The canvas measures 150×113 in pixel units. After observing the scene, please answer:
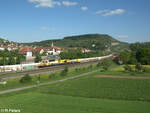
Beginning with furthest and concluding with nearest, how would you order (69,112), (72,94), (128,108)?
(72,94) < (128,108) < (69,112)

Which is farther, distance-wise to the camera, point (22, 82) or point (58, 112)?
point (22, 82)

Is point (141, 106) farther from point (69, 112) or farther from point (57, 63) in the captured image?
point (57, 63)

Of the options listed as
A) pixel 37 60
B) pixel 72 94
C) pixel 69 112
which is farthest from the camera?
pixel 37 60

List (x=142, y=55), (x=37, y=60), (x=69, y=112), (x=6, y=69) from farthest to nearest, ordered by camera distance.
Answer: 1. (x=142, y=55)
2. (x=37, y=60)
3. (x=6, y=69)
4. (x=69, y=112)

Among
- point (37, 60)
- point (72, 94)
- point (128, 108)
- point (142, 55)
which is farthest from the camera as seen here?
point (142, 55)

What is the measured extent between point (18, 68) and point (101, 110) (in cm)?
4301

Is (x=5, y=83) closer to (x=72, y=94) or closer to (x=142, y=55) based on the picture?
(x=72, y=94)

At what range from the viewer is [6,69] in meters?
51.1

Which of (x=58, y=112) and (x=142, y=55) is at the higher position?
(x=142, y=55)

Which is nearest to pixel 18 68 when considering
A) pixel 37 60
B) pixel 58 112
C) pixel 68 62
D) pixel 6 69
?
pixel 6 69

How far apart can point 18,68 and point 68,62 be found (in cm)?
2743

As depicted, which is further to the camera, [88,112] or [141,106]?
[141,106]

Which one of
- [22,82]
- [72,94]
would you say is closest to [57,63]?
[22,82]

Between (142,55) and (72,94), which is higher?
(142,55)
